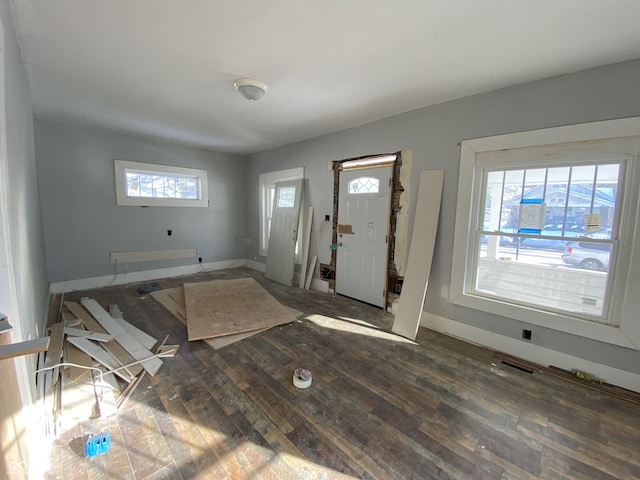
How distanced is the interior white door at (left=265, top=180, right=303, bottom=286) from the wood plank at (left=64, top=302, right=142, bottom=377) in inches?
107

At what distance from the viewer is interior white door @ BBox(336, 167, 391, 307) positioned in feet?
12.0

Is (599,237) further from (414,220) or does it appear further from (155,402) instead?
(155,402)

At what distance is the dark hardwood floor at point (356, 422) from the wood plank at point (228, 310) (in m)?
0.30

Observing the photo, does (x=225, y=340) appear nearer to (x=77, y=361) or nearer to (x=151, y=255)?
(x=77, y=361)

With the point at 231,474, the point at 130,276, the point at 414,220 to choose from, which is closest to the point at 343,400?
the point at 231,474

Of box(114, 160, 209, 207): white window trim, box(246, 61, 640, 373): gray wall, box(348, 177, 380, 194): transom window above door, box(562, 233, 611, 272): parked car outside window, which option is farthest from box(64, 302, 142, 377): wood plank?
box(562, 233, 611, 272): parked car outside window

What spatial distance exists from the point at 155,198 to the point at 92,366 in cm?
358

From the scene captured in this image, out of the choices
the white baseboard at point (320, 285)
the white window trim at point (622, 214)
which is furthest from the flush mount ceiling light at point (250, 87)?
the white baseboard at point (320, 285)

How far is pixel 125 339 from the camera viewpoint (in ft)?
8.57

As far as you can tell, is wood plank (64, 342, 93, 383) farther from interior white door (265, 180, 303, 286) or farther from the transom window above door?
the transom window above door

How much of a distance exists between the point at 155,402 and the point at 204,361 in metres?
0.54

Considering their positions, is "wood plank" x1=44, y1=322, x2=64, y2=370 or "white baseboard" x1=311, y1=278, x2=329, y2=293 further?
"white baseboard" x1=311, y1=278, x2=329, y2=293

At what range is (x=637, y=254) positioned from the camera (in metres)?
2.05

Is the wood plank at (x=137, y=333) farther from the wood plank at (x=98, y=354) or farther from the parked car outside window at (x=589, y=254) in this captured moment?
the parked car outside window at (x=589, y=254)
